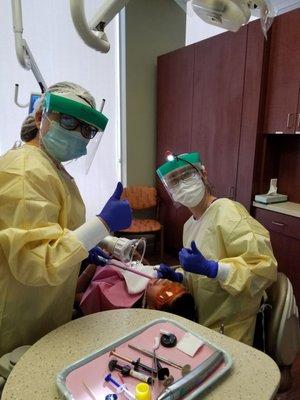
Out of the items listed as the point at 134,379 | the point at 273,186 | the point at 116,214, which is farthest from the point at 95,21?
the point at 273,186

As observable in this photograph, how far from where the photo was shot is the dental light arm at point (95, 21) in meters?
0.76

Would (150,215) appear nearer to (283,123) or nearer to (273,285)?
(283,123)

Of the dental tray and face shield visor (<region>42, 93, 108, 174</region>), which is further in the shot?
face shield visor (<region>42, 93, 108, 174</region>)

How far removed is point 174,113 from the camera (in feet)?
10.3

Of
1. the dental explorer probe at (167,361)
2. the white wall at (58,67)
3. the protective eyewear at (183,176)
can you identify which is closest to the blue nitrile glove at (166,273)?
the protective eyewear at (183,176)

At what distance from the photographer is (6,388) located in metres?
0.69

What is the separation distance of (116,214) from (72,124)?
33 cm

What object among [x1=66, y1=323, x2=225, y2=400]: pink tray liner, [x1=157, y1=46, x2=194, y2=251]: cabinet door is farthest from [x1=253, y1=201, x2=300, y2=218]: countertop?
[x1=66, y1=323, x2=225, y2=400]: pink tray liner

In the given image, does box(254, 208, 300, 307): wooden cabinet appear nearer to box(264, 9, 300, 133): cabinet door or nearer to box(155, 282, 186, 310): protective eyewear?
box(264, 9, 300, 133): cabinet door

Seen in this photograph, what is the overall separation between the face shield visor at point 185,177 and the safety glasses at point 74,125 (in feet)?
1.33

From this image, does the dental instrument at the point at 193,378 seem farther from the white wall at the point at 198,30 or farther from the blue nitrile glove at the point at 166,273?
the white wall at the point at 198,30

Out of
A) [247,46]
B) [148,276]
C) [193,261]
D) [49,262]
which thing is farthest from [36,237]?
[247,46]

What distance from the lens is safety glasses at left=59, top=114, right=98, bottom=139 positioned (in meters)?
1.00

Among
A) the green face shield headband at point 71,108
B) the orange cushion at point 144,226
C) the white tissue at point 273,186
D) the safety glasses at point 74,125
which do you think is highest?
the green face shield headband at point 71,108
